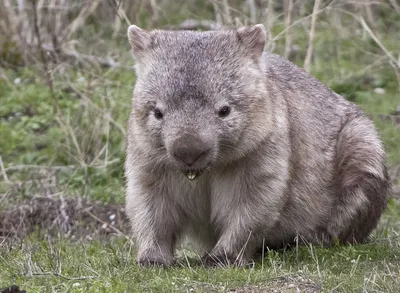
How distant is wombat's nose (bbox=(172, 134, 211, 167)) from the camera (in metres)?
5.42

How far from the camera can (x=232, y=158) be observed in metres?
5.88

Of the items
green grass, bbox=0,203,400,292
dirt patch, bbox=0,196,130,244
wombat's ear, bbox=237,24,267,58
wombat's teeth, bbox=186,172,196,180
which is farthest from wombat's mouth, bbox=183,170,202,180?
dirt patch, bbox=0,196,130,244

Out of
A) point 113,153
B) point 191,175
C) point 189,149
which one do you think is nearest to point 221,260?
point 191,175

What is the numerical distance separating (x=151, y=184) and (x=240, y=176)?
0.58 metres

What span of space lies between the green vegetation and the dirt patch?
0.19 meters

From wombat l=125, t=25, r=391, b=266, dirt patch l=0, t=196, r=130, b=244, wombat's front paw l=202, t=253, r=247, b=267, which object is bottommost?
dirt patch l=0, t=196, r=130, b=244

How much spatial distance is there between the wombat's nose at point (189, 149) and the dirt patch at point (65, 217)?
2.51 metres

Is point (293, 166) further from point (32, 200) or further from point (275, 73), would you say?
point (32, 200)

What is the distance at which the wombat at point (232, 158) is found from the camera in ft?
18.6

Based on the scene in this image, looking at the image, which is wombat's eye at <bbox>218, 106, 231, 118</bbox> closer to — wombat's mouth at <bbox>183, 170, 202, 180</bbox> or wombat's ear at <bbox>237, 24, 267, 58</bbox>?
wombat's mouth at <bbox>183, 170, 202, 180</bbox>

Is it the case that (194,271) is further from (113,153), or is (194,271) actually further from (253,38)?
(113,153)

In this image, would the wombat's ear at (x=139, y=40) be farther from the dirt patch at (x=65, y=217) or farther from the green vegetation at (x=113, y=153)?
the dirt patch at (x=65, y=217)

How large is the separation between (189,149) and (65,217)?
2971 millimetres

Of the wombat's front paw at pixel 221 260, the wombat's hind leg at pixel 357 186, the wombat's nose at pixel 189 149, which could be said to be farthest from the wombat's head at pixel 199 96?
the wombat's hind leg at pixel 357 186
